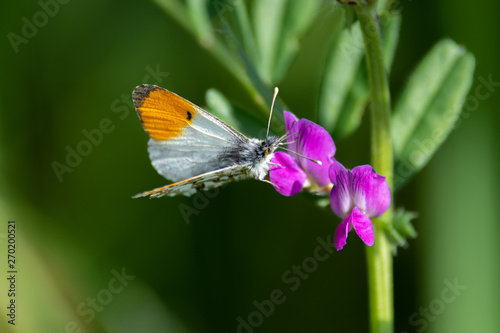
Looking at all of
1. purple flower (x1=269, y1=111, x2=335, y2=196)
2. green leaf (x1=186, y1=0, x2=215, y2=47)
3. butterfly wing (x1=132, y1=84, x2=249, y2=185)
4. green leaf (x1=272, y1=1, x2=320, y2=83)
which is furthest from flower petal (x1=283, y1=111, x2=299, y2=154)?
green leaf (x1=186, y1=0, x2=215, y2=47)

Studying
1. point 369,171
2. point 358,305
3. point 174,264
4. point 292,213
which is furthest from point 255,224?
point 369,171

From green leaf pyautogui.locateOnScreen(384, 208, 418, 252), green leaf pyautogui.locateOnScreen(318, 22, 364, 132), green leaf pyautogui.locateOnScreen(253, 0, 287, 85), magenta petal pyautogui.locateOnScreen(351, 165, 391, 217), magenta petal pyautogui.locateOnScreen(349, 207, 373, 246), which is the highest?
green leaf pyautogui.locateOnScreen(253, 0, 287, 85)

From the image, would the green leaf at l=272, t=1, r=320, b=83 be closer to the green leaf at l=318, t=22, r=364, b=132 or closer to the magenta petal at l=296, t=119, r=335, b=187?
the green leaf at l=318, t=22, r=364, b=132

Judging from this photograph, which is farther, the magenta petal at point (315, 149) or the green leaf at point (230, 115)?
the green leaf at point (230, 115)

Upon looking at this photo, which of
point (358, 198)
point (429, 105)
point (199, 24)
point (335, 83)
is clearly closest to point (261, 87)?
point (335, 83)

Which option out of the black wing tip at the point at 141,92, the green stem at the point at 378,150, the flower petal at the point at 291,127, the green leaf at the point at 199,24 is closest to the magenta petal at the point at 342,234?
the green stem at the point at 378,150

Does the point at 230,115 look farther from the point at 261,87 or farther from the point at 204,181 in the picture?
→ the point at 204,181

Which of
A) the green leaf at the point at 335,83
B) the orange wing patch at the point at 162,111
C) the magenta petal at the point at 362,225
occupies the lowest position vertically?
the magenta petal at the point at 362,225

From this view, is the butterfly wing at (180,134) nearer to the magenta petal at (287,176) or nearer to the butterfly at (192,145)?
the butterfly at (192,145)
